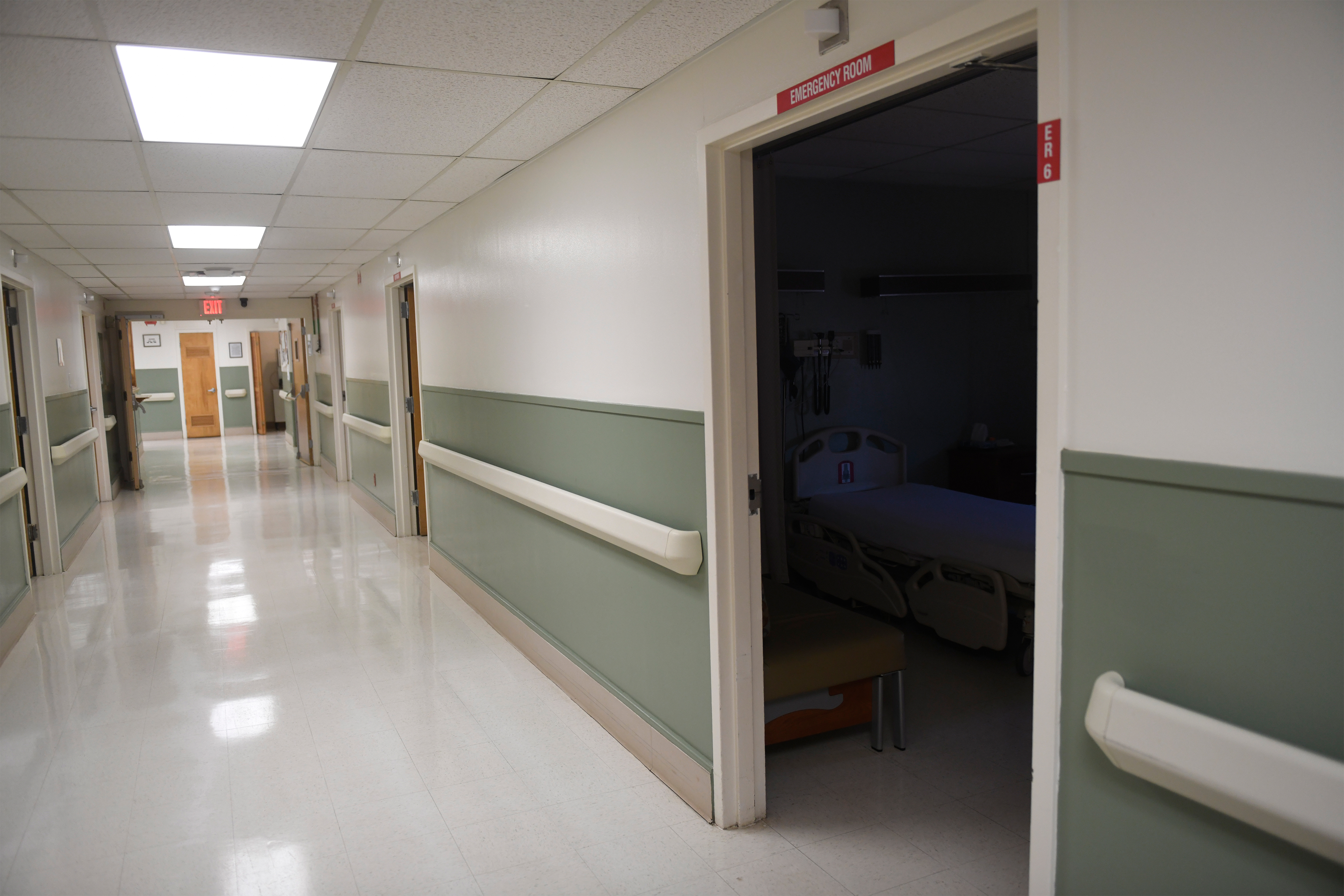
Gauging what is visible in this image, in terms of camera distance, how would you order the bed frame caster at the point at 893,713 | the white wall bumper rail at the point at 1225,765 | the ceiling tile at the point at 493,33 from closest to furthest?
the white wall bumper rail at the point at 1225,765, the ceiling tile at the point at 493,33, the bed frame caster at the point at 893,713

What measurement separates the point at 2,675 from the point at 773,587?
3948 millimetres

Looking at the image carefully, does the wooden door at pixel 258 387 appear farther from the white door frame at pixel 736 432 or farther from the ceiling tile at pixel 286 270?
the white door frame at pixel 736 432

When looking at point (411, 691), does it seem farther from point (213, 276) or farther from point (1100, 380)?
point (213, 276)

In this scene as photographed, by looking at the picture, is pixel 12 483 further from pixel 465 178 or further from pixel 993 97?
pixel 993 97

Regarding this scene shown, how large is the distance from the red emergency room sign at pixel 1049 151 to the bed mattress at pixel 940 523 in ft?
8.45

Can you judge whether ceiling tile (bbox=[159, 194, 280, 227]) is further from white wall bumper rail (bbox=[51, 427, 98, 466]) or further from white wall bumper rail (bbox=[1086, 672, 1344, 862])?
white wall bumper rail (bbox=[1086, 672, 1344, 862])

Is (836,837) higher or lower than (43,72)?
lower

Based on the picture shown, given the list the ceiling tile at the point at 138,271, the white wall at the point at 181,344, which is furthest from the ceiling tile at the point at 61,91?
the white wall at the point at 181,344

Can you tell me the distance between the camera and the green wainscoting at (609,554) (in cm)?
314

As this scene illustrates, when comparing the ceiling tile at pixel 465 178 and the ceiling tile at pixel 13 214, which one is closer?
the ceiling tile at pixel 465 178

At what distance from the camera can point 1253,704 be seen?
1519 millimetres

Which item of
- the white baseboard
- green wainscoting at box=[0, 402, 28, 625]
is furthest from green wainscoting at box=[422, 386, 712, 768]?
green wainscoting at box=[0, 402, 28, 625]

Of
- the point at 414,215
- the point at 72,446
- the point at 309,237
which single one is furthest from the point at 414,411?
the point at 72,446

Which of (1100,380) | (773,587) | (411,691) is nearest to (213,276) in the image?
(411,691)
